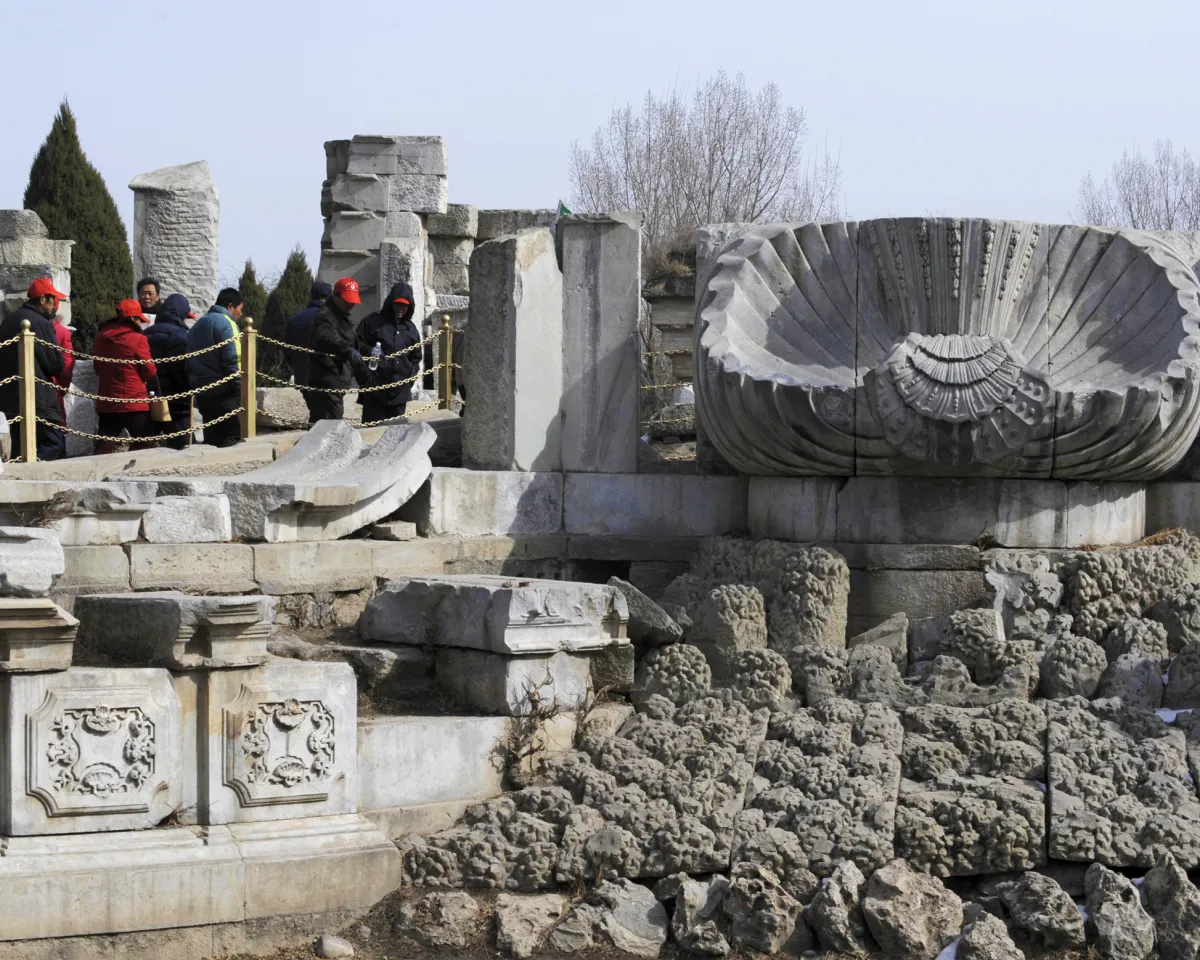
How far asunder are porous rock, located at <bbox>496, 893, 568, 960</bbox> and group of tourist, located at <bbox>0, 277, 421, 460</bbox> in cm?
390

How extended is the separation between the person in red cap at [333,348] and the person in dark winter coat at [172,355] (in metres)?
0.95

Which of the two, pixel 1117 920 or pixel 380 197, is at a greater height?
pixel 380 197

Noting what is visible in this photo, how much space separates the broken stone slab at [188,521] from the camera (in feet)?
22.2

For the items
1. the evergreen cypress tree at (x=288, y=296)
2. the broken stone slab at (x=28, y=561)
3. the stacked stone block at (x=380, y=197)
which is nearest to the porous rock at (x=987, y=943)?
the broken stone slab at (x=28, y=561)

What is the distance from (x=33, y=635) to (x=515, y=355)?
10.6ft

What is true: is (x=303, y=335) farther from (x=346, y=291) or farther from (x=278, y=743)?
(x=278, y=743)

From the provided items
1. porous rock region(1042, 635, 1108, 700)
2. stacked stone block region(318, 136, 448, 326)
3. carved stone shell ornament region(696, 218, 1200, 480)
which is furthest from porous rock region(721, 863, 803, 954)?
stacked stone block region(318, 136, 448, 326)

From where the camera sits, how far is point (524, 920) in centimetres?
572

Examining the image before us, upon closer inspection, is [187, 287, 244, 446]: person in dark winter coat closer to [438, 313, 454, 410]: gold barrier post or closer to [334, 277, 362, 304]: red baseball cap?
[334, 277, 362, 304]: red baseball cap

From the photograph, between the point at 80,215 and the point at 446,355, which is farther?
the point at 80,215

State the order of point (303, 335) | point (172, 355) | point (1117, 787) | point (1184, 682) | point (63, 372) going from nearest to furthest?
point (1117, 787), point (1184, 682), point (63, 372), point (303, 335), point (172, 355)

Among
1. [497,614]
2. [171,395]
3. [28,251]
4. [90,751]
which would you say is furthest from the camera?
[28,251]

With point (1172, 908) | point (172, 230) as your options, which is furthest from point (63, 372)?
point (172, 230)

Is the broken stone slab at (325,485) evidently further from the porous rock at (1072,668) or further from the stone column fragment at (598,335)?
the porous rock at (1072,668)
